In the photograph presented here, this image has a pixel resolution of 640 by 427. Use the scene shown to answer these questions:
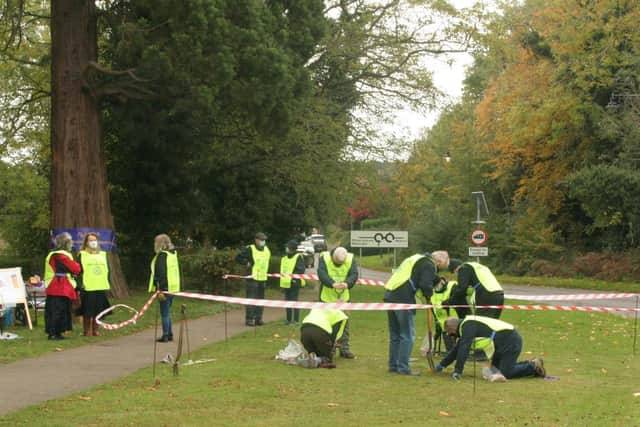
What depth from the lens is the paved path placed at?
10538mm

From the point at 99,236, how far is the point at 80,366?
10519mm

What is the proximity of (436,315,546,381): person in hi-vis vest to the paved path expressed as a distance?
4.39 m

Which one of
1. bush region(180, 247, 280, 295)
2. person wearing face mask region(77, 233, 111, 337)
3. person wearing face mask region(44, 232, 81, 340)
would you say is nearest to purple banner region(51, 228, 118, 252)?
bush region(180, 247, 280, 295)

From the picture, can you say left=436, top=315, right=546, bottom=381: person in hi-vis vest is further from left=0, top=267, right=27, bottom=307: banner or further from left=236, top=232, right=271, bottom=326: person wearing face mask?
left=0, top=267, right=27, bottom=307: banner

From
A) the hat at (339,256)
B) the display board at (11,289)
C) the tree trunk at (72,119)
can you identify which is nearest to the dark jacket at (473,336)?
the hat at (339,256)

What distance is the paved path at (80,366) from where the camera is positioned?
1054 centimetres

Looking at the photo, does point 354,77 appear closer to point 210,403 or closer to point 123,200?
point 123,200

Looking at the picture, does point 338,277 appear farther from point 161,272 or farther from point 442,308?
point 161,272

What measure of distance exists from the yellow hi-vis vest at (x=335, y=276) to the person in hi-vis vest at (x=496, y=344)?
2652 mm

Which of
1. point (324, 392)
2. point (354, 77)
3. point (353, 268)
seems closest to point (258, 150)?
point (354, 77)

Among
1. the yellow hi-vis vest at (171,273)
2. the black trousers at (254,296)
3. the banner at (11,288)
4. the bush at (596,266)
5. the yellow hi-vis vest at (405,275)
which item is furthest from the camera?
the bush at (596,266)

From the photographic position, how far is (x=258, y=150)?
1181 inches

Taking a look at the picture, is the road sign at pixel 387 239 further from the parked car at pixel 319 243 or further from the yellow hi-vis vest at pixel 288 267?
the parked car at pixel 319 243

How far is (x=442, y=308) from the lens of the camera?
13898 mm
